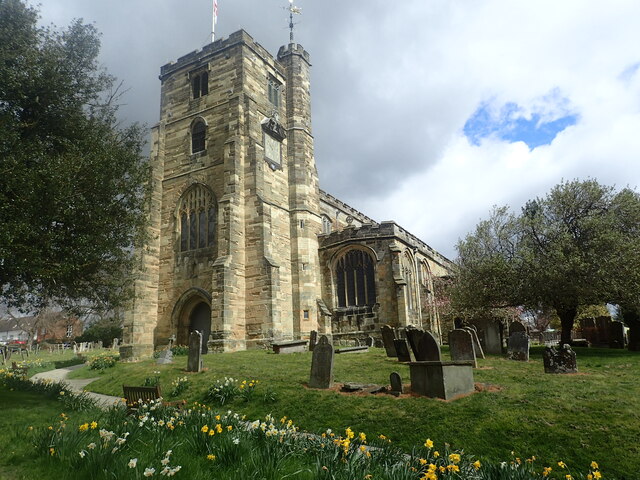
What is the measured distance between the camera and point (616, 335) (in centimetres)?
2081

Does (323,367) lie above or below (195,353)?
below

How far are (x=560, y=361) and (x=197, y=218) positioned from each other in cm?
1755

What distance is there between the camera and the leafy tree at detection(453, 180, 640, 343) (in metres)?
15.0

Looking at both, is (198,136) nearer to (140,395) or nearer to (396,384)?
(140,395)

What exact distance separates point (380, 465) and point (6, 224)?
8049 millimetres

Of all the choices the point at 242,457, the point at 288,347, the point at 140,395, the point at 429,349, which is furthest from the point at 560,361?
the point at 288,347

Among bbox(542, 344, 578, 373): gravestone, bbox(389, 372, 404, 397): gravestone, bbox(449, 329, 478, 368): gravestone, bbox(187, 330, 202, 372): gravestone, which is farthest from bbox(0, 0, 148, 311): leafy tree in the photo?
bbox(542, 344, 578, 373): gravestone

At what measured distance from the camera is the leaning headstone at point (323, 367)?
30.7 feet

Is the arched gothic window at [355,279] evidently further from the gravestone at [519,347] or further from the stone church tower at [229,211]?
the gravestone at [519,347]

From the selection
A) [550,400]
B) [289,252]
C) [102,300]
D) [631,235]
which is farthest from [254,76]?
[550,400]

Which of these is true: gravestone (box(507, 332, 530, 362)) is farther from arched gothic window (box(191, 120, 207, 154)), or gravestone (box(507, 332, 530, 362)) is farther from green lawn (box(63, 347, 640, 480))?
arched gothic window (box(191, 120, 207, 154))

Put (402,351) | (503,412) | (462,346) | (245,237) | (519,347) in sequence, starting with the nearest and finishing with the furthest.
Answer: (503,412) → (462,346) → (402,351) → (519,347) → (245,237)

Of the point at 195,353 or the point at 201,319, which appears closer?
the point at 195,353

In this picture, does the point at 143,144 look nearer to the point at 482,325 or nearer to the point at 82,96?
the point at 82,96
